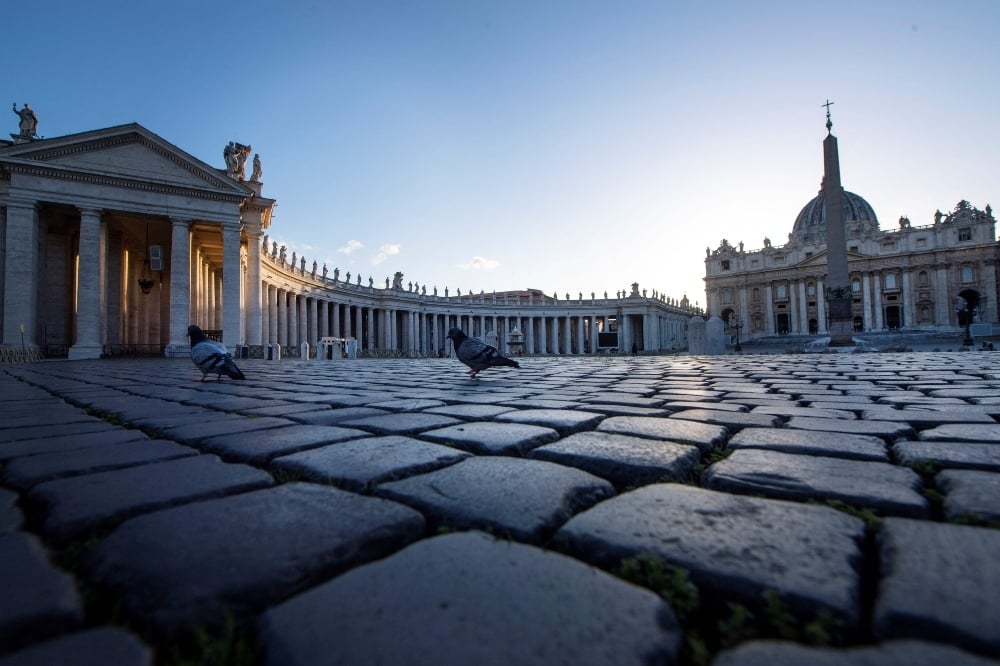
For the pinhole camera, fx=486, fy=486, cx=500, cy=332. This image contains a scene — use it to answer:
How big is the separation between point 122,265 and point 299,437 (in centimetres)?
2728

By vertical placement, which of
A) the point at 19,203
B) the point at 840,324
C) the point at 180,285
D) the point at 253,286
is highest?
the point at 19,203

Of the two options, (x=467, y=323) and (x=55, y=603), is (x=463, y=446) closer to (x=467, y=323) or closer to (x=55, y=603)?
(x=55, y=603)

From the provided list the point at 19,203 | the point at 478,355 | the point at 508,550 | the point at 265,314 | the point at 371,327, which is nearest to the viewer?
the point at 508,550

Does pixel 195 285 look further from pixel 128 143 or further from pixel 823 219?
pixel 823 219

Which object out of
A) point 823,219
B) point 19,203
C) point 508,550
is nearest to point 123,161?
point 19,203

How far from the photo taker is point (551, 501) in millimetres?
1414

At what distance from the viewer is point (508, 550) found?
3.61ft

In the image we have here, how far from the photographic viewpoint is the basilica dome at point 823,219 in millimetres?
62344

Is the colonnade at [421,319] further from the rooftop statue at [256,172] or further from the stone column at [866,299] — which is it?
the stone column at [866,299]

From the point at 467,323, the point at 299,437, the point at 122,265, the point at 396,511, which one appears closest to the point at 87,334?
the point at 122,265

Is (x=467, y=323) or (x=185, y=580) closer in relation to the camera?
(x=185, y=580)

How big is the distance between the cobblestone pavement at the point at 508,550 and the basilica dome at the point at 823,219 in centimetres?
7467

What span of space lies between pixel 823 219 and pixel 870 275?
14.5 meters

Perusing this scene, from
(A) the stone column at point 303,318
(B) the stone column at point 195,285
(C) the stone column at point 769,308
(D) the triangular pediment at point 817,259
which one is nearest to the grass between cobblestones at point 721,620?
(B) the stone column at point 195,285
